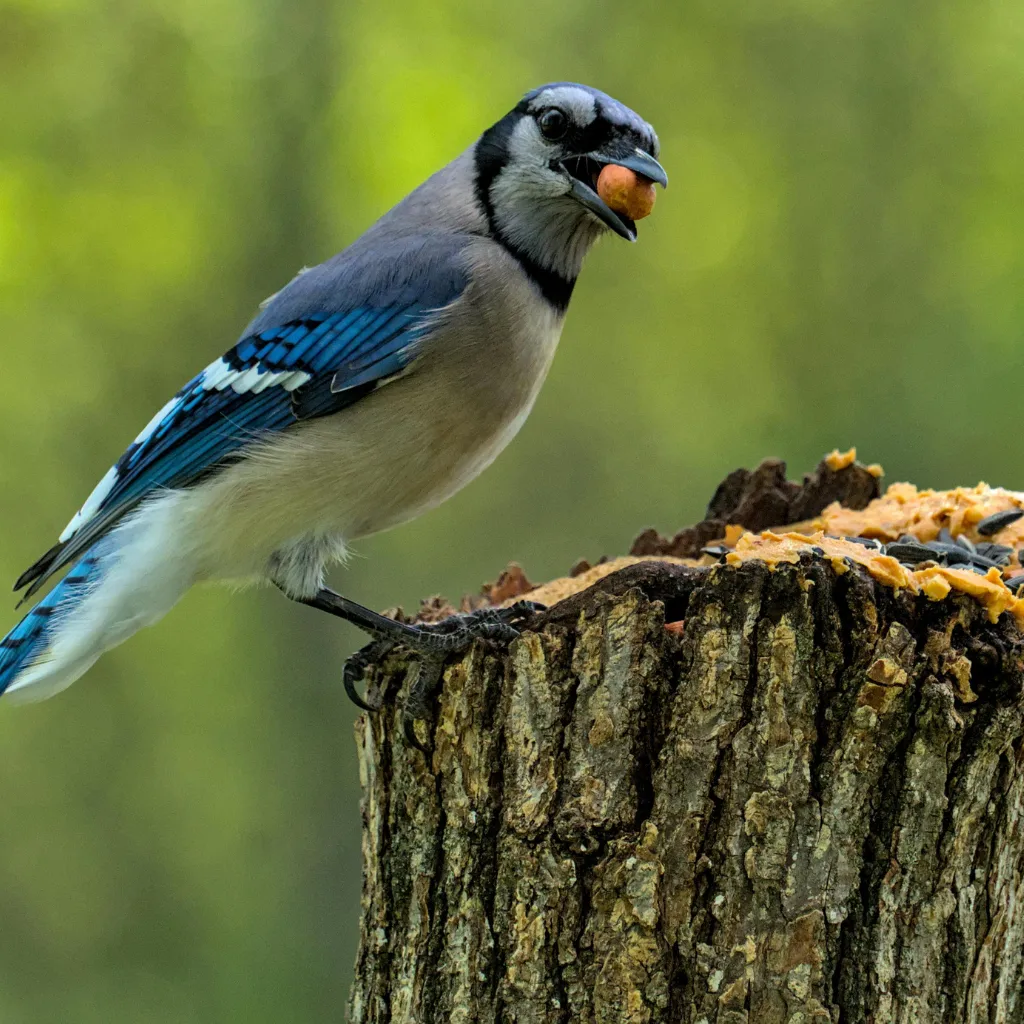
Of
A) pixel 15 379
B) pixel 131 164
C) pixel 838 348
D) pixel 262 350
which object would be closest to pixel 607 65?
pixel 838 348

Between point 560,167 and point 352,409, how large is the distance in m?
0.80

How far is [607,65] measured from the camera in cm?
642

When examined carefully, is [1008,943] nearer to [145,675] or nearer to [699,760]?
[699,760]

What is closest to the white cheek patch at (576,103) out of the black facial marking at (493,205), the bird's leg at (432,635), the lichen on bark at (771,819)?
the black facial marking at (493,205)

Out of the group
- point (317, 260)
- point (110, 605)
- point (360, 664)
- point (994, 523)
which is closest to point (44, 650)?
point (110, 605)

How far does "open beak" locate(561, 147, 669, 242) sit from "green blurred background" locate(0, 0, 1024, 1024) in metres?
3.02

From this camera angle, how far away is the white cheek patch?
110 inches

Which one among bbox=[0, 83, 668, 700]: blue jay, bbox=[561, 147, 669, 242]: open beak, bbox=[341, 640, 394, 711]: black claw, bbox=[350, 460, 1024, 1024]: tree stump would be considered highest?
bbox=[561, 147, 669, 242]: open beak

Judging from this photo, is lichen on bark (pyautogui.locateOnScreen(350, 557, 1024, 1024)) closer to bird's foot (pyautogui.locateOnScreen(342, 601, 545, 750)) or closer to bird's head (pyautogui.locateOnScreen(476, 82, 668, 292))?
bird's foot (pyautogui.locateOnScreen(342, 601, 545, 750))

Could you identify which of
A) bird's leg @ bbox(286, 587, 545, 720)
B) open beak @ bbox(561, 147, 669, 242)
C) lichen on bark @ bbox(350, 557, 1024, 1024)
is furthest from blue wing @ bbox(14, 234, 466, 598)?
lichen on bark @ bbox(350, 557, 1024, 1024)

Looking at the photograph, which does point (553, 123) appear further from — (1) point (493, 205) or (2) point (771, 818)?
(2) point (771, 818)

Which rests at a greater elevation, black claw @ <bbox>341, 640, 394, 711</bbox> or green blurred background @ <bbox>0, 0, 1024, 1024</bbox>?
green blurred background @ <bbox>0, 0, 1024, 1024</bbox>

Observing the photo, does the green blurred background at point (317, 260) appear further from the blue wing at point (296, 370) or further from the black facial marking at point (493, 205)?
the blue wing at point (296, 370)

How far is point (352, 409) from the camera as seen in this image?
278 cm
